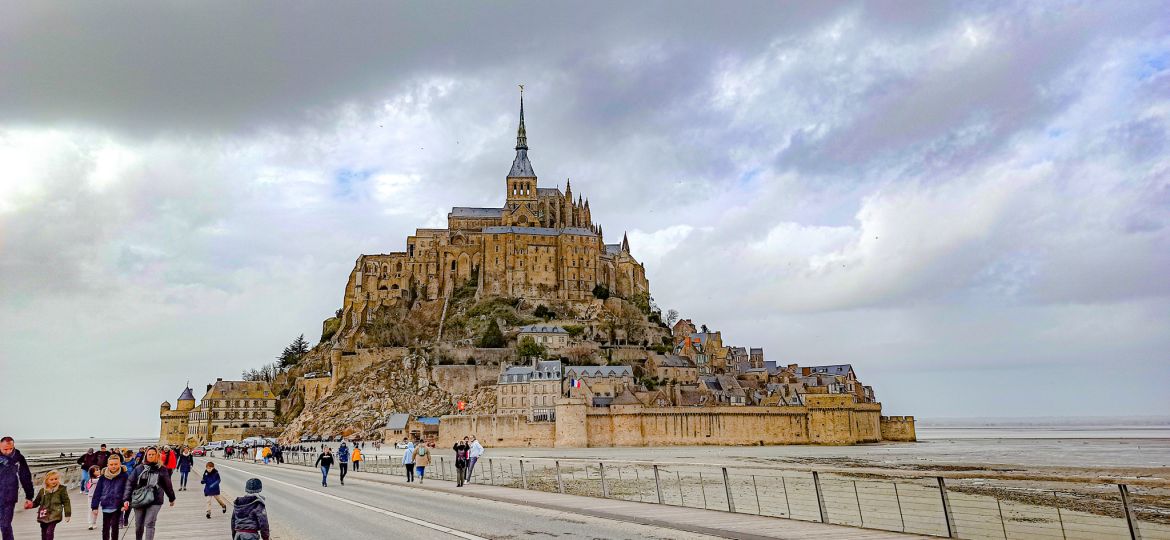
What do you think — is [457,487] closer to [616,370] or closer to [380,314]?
[616,370]

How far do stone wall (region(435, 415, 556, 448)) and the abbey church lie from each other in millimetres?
30412

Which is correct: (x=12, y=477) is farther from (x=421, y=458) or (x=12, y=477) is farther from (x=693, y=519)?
(x=421, y=458)

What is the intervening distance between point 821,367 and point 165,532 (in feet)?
312

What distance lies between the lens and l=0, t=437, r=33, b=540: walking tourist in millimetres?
10586

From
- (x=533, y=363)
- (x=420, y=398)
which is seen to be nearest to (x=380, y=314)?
(x=420, y=398)

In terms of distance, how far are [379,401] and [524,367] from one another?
617 inches

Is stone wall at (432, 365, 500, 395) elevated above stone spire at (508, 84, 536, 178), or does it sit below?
below

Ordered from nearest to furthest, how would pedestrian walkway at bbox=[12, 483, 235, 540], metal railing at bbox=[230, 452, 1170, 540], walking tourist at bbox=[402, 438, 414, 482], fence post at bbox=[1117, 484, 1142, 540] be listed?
fence post at bbox=[1117, 484, 1142, 540], pedestrian walkway at bbox=[12, 483, 235, 540], metal railing at bbox=[230, 452, 1170, 540], walking tourist at bbox=[402, 438, 414, 482]

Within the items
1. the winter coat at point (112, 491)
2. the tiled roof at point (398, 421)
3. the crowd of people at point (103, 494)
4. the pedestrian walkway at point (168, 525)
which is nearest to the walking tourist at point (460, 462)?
the pedestrian walkway at point (168, 525)

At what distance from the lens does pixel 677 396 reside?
77.2 m

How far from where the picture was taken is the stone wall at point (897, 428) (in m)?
87.8

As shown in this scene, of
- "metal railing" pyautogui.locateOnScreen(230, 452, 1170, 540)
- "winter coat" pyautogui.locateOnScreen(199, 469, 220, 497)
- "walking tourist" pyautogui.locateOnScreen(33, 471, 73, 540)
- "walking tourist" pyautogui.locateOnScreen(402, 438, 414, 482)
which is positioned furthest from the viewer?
"walking tourist" pyautogui.locateOnScreen(402, 438, 414, 482)

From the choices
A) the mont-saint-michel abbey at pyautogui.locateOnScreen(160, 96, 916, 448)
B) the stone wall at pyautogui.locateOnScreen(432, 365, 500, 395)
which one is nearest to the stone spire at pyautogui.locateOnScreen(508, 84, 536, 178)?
the mont-saint-michel abbey at pyautogui.locateOnScreen(160, 96, 916, 448)

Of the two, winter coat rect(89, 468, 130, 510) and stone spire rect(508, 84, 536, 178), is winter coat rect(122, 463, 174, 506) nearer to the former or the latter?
winter coat rect(89, 468, 130, 510)
